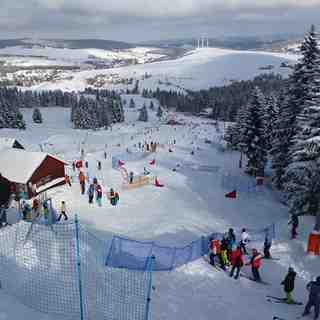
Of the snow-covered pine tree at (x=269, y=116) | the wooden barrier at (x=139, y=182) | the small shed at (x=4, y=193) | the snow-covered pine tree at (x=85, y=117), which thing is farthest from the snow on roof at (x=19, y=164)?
the snow-covered pine tree at (x=85, y=117)

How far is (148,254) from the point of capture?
51.9 feet

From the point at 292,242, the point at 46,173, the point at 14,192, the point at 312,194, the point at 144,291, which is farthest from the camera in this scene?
the point at 46,173

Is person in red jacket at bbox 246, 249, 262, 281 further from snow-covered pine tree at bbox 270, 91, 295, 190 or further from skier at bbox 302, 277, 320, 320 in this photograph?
snow-covered pine tree at bbox 270, 91, 295, 190

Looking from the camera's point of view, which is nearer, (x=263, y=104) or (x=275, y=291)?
(x=275, y=291)

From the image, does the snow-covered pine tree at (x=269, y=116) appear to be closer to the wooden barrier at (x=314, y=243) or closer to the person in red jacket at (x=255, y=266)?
the wooden barrier at (x=314, y=243)

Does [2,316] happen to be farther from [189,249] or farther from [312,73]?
[312,73]

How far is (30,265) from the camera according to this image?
13.5m

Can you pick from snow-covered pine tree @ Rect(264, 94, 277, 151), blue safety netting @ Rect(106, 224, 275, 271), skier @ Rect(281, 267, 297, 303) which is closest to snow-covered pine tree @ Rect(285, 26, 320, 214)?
blue safety netting @ Rect(106, 224, 275, 271)

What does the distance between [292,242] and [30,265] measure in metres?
12.4

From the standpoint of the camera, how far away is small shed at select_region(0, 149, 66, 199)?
26078 millimetres

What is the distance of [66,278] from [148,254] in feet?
12.6

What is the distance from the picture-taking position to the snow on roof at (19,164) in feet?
86.1

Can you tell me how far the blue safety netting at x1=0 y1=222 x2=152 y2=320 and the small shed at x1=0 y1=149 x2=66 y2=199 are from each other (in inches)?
404

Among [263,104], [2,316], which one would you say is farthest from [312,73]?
[2,316]
